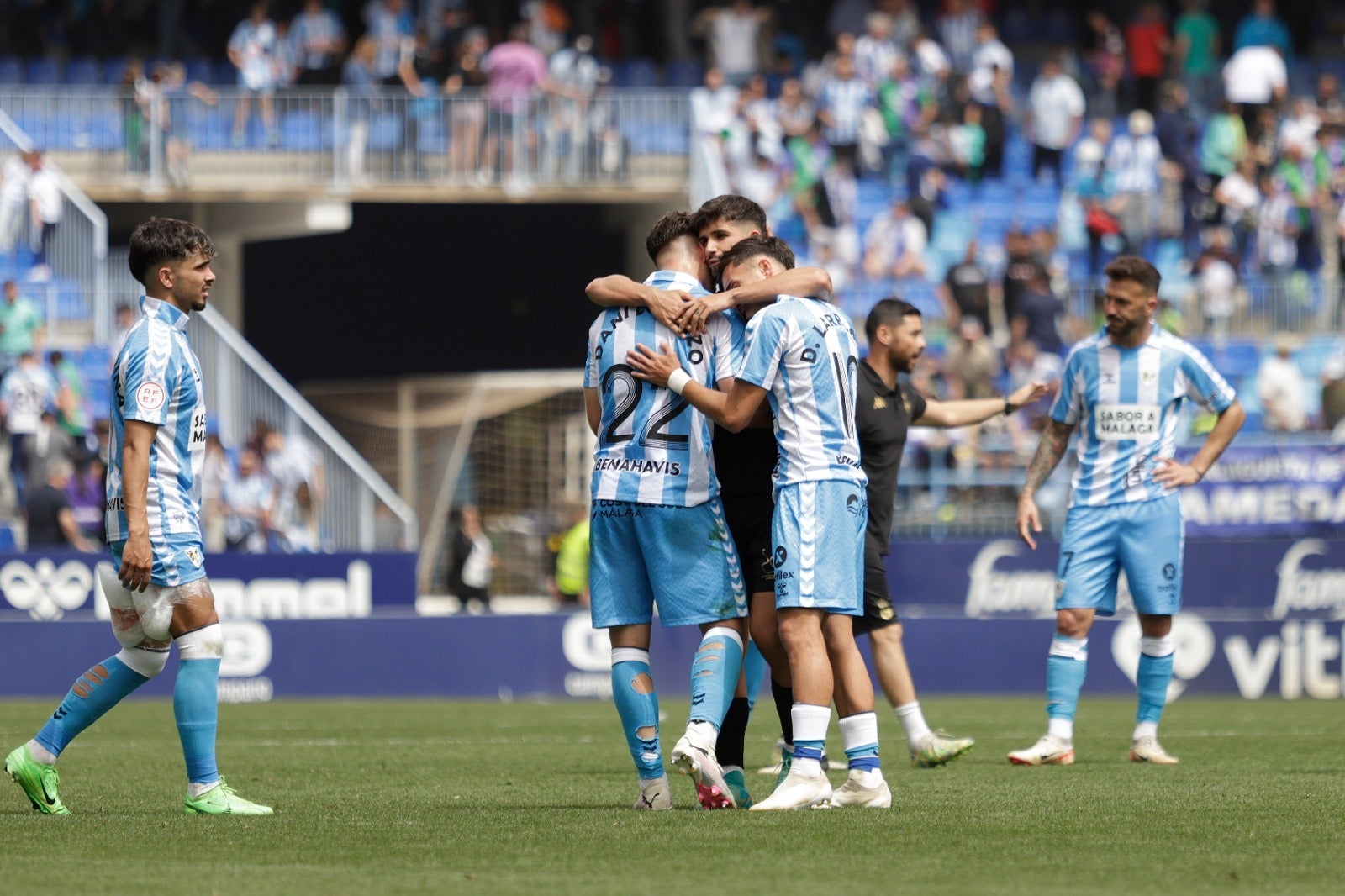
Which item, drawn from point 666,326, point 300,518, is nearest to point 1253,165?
point 300,518

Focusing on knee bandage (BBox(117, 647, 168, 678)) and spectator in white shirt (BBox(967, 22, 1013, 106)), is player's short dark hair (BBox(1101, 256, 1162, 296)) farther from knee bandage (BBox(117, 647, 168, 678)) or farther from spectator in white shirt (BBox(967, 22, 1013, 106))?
spectator in white shirt (BBox(967, 22, 1013, 106))

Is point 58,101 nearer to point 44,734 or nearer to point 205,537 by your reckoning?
point 205,537

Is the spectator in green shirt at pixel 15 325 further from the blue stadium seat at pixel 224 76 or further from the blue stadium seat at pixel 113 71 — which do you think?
the blue stadium seat at pixel 224 76

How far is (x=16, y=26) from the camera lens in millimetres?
27656

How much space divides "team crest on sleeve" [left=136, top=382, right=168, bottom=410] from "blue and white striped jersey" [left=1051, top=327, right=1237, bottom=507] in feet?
16.2

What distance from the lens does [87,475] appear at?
20875 millimetres

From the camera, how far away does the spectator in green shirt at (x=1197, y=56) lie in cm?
2914

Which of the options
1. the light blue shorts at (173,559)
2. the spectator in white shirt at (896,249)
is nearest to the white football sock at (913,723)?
the light blue shorts at (173,559)

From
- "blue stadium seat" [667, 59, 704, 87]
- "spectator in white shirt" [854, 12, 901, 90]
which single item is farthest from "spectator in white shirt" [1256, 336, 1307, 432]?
"blue stadium seat" [667, 59, 704, 87]

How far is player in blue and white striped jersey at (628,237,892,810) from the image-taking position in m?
7.62

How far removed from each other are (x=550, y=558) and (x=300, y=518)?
12.1 ft

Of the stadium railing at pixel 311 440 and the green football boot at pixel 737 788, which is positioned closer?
the green football boot at pixel 737 788

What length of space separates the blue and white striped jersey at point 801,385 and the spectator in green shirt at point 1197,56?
74.1ft

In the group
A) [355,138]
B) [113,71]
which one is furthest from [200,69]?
[355,138]
